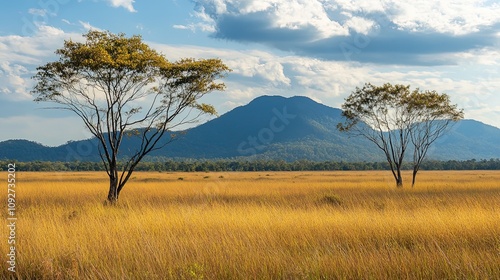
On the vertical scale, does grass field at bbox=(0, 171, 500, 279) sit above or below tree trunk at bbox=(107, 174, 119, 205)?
below

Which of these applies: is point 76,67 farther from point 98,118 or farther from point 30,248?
point 30,248

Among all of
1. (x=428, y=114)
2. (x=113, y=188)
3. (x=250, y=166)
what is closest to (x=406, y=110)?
(x=428, y=114)

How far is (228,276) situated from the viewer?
8430mm

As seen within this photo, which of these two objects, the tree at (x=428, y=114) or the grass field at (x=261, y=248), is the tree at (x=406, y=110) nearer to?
the tree at (x=428, y=114)

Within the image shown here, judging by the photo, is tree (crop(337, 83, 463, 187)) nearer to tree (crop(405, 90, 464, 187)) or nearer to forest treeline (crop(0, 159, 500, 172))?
tree (crop(405, 90, 464, 187))

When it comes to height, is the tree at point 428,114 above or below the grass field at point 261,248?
above

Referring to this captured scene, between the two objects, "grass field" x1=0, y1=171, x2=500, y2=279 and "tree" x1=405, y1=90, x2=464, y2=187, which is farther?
"tree" x1=405, y1=90, x2=464, y2=187

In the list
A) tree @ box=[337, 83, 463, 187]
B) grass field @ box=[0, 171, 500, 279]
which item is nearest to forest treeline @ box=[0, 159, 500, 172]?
tree @ box=[337, 83, 463, 187]

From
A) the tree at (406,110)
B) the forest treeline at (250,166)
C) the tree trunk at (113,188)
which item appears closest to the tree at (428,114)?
the tree at (406,110)

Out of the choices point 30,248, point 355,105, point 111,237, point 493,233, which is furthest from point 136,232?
point 355,105

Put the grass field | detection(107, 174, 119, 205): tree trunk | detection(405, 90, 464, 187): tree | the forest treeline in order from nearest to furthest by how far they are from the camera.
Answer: the grass field → detection(107, 174, 119, 205): tree trunk → detection(405, 90, 464, 187): tree → the forest treeline

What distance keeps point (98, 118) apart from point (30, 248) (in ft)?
49.1

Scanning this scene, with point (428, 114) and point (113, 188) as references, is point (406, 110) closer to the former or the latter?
point (428, 114)

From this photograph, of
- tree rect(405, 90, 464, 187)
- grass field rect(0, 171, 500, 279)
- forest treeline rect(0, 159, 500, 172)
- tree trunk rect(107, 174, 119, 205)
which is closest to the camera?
grass field rect(0, 171, 500, 279)
